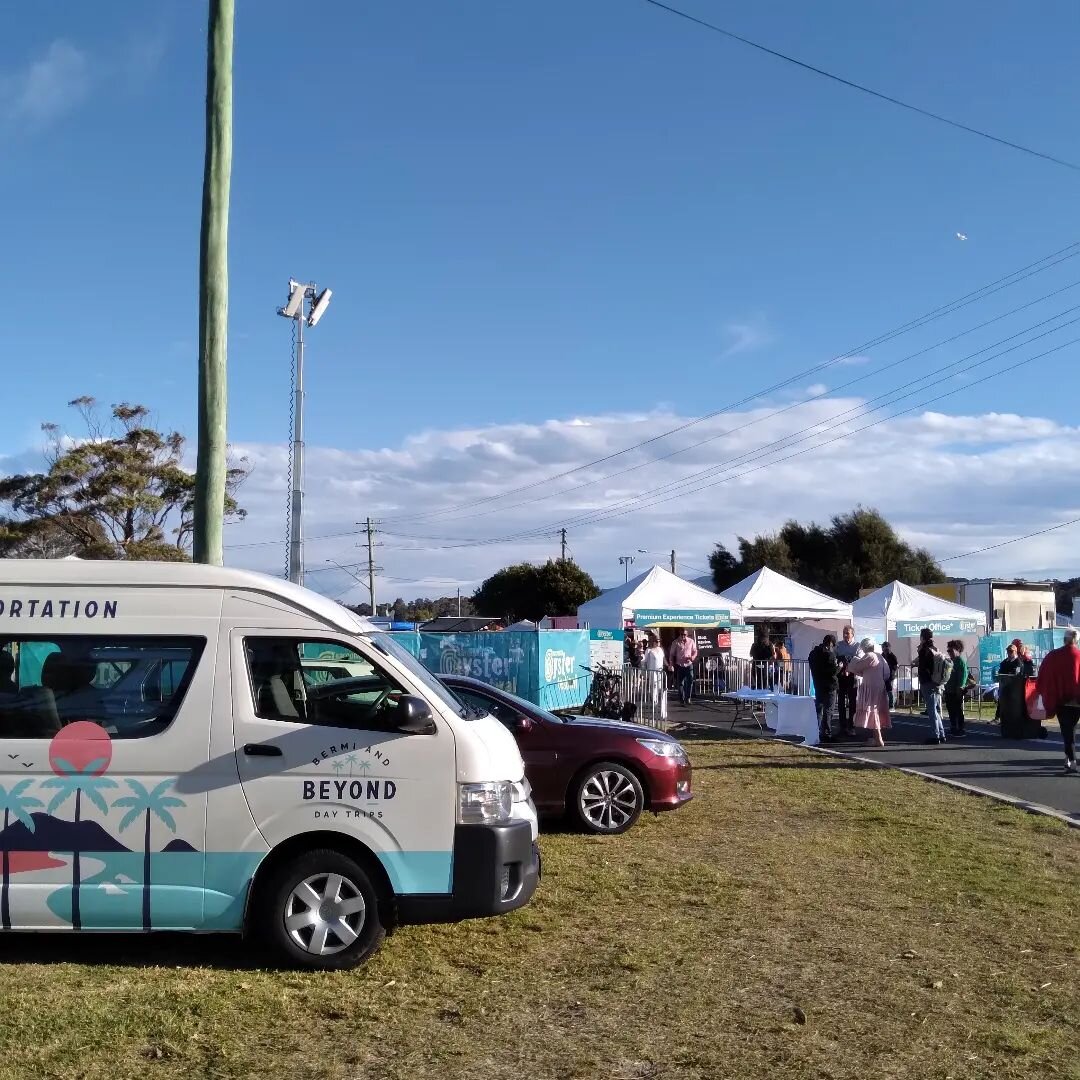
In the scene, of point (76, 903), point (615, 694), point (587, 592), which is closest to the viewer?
point (76, 903)

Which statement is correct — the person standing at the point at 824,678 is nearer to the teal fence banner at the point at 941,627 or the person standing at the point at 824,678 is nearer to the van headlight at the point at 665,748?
the van headlight at the point at 665,748

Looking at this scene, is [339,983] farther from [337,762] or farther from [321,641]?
[321,641]

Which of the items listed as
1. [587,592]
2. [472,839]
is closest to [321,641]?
[472,839]

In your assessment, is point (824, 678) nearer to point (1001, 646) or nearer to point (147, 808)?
point (1001, 646)

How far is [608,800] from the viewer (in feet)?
33.3

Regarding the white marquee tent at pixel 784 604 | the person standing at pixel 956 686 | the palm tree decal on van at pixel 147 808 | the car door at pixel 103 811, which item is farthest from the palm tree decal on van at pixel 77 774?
the white marquee tent at pixel 784 604

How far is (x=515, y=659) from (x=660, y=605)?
1051cm

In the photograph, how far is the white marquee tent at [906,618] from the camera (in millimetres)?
30466

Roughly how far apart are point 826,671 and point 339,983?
1453 centimetres

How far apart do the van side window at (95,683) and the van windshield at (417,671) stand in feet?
3.24

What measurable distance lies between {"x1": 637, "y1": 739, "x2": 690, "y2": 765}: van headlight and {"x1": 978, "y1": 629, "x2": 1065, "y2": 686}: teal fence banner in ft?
63.4

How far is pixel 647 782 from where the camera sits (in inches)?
402

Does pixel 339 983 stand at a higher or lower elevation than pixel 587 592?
lower

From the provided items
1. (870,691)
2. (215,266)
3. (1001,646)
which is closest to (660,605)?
(1001,646)
